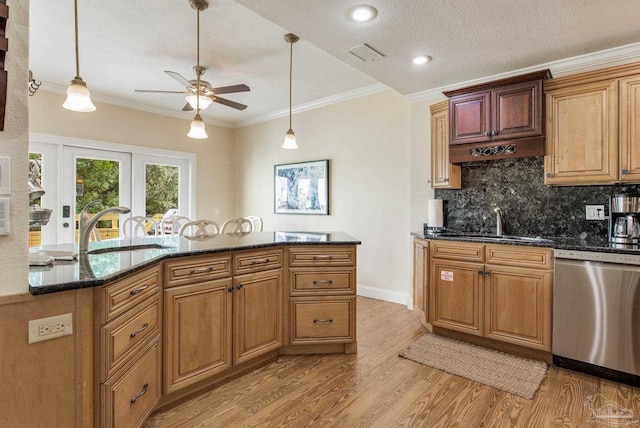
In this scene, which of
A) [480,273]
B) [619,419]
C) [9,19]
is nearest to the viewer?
[9,19]

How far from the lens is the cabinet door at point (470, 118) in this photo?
3.19 meters

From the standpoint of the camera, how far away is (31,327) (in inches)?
49.6

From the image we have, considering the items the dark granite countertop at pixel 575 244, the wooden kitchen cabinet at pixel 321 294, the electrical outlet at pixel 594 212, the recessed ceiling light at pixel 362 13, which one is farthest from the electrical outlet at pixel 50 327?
the electrical outlet at pixel 594 212

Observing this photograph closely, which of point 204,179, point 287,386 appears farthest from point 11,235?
point 204,179

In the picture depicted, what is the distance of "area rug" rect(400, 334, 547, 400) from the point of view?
2338 mm

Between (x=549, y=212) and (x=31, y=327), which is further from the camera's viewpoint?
(x=549, y=212)

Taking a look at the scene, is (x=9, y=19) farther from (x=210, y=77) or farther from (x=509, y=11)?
(x=210, y=77)

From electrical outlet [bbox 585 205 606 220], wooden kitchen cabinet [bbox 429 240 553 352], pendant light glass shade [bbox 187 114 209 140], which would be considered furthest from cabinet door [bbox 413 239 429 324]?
pendant light glass shade [bbox 187 114 209 140]

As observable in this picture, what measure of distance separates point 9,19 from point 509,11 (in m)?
2.67

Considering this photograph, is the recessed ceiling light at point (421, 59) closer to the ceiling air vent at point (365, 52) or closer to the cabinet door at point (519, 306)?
the ceiling air vent at point (365, 52)

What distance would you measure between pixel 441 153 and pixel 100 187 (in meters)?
4.75

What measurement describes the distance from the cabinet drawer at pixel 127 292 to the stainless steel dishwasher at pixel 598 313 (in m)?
2.80

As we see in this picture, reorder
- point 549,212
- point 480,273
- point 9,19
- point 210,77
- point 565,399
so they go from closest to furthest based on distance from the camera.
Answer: point 9,19 → point 565,399 → point 480,273 → point 549,212 → point 210,77

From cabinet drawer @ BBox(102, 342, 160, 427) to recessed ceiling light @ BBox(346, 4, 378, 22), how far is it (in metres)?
2.39
